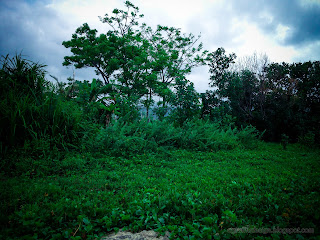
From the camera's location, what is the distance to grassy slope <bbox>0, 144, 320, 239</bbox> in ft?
6.42

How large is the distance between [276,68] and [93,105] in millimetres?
15069

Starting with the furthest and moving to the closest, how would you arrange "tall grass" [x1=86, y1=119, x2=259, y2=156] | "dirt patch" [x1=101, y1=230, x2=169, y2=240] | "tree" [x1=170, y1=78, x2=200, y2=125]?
"tree" [x1=170, y1=78, x2=200, y2=125], "tall grass" [x1=86, y1=119, x2=259, y2=156], "dirt patch" [x1=101, y1=230, x2=169, y2=240]

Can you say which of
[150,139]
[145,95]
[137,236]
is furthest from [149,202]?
[145,95]

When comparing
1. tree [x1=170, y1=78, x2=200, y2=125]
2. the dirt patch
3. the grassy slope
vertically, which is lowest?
the dirt patch

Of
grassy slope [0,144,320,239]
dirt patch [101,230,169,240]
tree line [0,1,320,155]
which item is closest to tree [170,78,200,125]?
tree line [0,1,320,155]

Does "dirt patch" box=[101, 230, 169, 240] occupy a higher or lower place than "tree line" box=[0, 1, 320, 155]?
lower

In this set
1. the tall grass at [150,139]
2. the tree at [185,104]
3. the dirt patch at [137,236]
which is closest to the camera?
the dirt patch at [137,236]

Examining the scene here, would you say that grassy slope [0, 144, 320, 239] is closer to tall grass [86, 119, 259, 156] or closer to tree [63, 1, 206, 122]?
tall grass [86, 119, 259, 156]

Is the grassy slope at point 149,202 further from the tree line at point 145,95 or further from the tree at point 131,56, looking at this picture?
the tree at point 131,56

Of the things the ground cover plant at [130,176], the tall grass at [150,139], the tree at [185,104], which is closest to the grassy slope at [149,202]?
the ground cover plant at [130,176]

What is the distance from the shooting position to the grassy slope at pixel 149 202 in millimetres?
1958

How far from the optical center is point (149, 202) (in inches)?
98.7

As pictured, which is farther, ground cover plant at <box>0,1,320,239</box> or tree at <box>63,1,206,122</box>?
tree at <box>63,1,206,122</box>

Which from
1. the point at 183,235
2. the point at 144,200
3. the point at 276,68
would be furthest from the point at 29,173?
the point at 276,68
